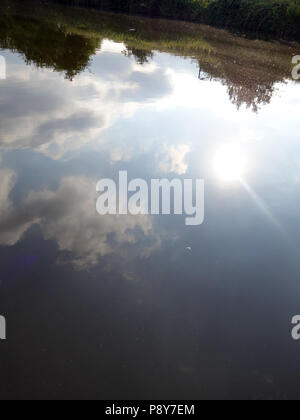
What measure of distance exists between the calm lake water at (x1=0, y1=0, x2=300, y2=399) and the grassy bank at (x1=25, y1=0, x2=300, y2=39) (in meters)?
21.3

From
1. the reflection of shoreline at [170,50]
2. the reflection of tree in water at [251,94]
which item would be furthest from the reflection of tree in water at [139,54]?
the reflection of tree in water at [251,94]

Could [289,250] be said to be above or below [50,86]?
below

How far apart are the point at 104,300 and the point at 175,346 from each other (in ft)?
3.01

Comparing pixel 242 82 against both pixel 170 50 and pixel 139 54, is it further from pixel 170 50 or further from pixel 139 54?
pixel 170 50

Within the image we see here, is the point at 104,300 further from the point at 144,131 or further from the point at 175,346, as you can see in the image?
the point at 144,131

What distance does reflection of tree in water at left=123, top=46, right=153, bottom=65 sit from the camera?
13176 millimetres

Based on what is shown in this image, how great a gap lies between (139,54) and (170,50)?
10.2 ft

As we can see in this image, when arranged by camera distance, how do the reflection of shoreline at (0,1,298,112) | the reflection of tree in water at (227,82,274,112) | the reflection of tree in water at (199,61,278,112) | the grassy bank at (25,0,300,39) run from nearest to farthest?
the reflection of tree in water at (227,82,274,112), the reflection of tree in water at (199,61,278,112), the reflection of shoreline at (0,1,298,112), the grassy bank at (25,0,300,39)

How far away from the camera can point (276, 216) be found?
15.0ft

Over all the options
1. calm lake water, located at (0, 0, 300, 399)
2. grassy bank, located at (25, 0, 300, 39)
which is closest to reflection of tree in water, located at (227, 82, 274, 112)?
calm lake water, located at (0, 0, 300, 399)

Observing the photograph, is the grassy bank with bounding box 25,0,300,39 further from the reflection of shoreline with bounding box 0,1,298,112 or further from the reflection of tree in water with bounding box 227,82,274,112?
the reflection of tree in water with bounding box 227,82,274,112

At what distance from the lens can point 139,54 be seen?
1424 cm

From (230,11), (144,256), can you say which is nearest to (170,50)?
(230,11)
